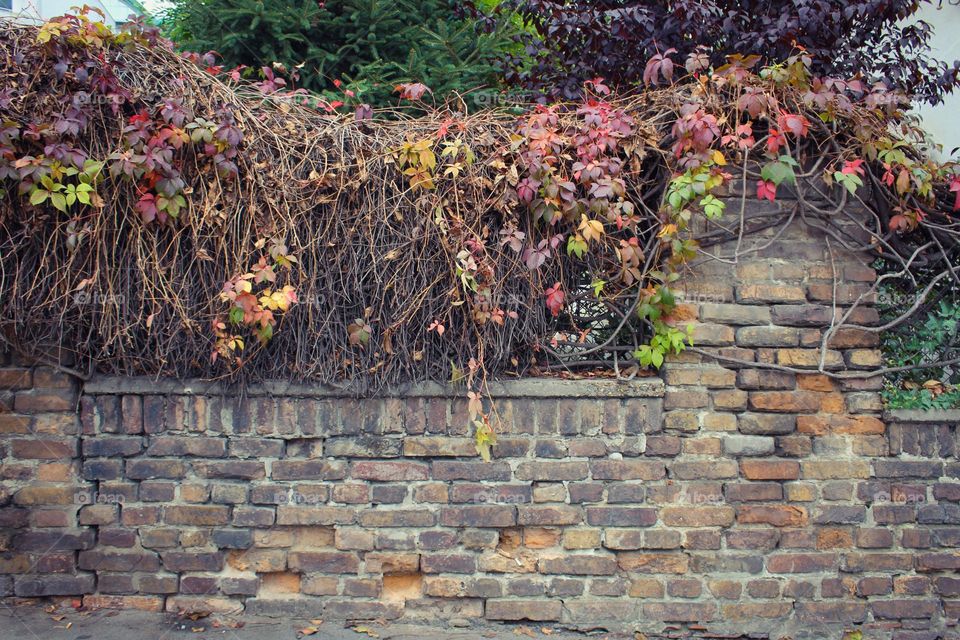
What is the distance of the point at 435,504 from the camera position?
3148 millimetres

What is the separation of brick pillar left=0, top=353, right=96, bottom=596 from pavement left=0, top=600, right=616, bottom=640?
0.34ft

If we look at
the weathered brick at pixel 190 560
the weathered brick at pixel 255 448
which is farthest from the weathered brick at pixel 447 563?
the weathered brick at pixel 190 560

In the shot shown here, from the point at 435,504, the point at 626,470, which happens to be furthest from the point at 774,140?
the point at 435,504

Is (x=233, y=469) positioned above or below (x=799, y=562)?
above

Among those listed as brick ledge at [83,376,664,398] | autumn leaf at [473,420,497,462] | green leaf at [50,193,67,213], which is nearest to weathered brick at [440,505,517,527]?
autumn leaf at [473,420,497,462]

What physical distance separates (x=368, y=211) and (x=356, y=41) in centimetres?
234

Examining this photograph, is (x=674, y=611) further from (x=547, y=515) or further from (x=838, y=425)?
(x=838, y=425)

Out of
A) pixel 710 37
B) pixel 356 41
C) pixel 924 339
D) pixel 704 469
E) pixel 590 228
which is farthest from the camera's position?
pixel 356 41

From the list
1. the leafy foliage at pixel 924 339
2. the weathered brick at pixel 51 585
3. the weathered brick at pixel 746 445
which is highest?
the leafy foliage at pixel 924 339

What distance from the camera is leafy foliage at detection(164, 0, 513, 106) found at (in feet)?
15.5

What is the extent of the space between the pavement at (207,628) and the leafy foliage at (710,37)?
303 centimetres

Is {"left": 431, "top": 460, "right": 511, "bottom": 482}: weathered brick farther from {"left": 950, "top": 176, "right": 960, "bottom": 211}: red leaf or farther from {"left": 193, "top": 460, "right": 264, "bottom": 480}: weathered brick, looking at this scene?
{"left": 950, "top": 176, "right": 960, "bottom": 211}: red leaf

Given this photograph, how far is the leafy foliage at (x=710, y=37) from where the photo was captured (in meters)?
4.16

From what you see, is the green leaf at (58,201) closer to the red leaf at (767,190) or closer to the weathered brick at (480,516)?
the weathered brick at (480,516)
